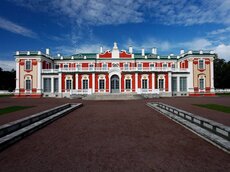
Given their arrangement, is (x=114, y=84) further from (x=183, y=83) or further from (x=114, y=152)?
(x=114, y=152)

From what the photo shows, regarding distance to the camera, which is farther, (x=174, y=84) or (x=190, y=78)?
(x=174, y=84)

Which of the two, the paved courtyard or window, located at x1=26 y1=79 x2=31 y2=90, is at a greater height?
window, located at x1=26 y1=79 x2=31 y2=90

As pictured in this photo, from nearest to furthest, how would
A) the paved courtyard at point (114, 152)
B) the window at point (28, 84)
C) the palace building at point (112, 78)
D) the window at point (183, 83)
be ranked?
the paved courtyard at point (114, 152) → the palace building at point (112, 78) → the window at point (28, 84) → the window at point (183, 83)

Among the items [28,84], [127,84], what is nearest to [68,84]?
[28,84]

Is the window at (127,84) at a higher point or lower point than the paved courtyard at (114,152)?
higher

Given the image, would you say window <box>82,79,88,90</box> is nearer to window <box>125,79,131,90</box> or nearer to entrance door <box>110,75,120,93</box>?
entrance door <box>110,75,120,93</box>

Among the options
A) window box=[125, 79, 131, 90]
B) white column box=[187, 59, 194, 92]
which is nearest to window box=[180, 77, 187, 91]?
white column box=[187, 59, 194, 92]

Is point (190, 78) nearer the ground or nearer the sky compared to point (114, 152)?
nearer the sky

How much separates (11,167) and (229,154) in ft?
18.2

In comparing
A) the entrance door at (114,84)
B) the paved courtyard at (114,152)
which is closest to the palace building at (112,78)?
the entrance door at (114,84)

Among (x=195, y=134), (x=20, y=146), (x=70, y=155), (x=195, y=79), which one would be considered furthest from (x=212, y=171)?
(x=195, y=79)

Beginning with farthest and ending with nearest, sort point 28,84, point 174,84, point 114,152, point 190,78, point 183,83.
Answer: point 183,83 < point 174,84 < point 190,78 < point 28,84 < point 114,152

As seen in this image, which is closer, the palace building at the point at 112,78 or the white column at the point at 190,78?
the palace building at the point at 112,78

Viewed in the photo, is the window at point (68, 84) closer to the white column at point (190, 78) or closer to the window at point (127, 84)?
the window at point (127, 84)
